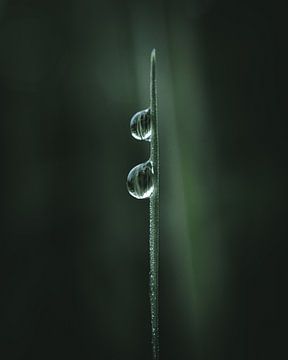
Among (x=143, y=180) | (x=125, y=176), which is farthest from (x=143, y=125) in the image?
(x=125, y=176)

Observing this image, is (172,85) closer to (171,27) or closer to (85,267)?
(171,27)

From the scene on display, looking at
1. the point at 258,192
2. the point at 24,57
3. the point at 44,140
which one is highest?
the point at 24,57

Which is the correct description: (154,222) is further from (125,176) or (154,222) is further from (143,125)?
(125,176)

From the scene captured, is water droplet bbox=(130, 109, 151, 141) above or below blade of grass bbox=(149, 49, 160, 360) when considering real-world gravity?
above

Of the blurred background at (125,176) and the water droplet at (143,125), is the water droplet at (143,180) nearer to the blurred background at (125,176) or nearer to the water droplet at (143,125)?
the water droplet at (143,125)

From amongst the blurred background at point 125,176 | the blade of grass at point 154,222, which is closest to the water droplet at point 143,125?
the blade of grass at point 154,222

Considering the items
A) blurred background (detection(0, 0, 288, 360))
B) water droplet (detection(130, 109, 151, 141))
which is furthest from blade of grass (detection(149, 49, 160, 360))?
blurred background (detection(0, 0, 288, 360))

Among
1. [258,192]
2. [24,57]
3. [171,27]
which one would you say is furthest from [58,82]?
[258,192]

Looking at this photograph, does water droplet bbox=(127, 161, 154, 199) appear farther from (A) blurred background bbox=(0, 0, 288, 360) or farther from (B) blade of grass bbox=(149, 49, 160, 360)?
(A) blurred background bbox=(0, 0, 288, 360)
